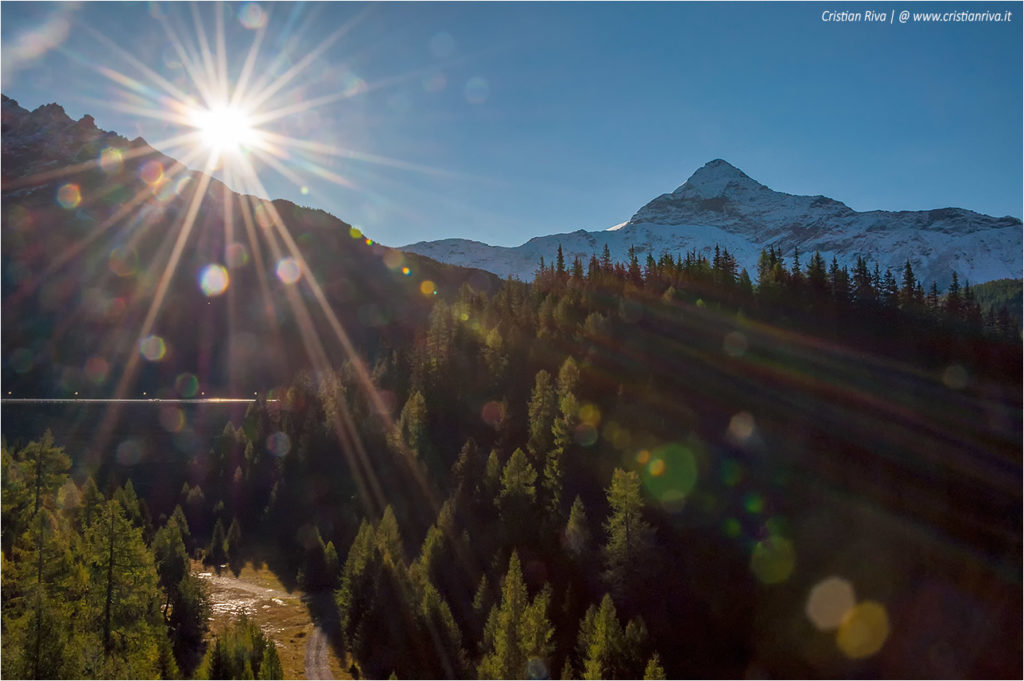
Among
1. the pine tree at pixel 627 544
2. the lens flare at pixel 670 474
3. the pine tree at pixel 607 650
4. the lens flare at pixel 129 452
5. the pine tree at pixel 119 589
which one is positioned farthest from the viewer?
the lens flare at pixel 129 452

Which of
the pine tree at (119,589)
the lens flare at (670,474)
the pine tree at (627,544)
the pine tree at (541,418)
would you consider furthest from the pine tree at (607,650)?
the pine tree at (541,418)

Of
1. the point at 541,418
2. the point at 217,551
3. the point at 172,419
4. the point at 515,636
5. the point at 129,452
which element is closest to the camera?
the point at 515,636

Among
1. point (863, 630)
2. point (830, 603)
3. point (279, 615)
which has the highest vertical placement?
point (830, 603)

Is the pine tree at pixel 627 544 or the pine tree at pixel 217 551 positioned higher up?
the pine tree at pixel 627 544

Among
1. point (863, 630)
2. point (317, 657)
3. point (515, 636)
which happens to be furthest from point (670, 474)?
point (317, 657)

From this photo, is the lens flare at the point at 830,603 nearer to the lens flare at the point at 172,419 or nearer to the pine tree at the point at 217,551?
the pine tree at the point at 217,551

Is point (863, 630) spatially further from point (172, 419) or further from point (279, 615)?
point (172, 419)

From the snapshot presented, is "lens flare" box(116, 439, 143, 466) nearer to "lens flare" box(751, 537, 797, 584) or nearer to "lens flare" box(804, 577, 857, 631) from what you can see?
"lens flare" box(751, 537, 797, 584)

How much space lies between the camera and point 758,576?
61.3 meters

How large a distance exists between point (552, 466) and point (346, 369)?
66.4 meters

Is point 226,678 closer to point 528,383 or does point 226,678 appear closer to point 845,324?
point 528,383

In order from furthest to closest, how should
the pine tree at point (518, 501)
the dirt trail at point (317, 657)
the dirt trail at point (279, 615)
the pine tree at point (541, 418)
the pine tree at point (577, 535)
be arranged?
the pine tree at point (541, 418), the pine tree at point (518, 501), the pine tree at point (577, 535), the dirt trail at point (279, 615), the dirt trail at point (317, 657)

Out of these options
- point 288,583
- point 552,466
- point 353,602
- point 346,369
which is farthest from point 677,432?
point 346,369

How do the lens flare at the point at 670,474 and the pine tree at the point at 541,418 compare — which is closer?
the lens flare at the point at 670,474
